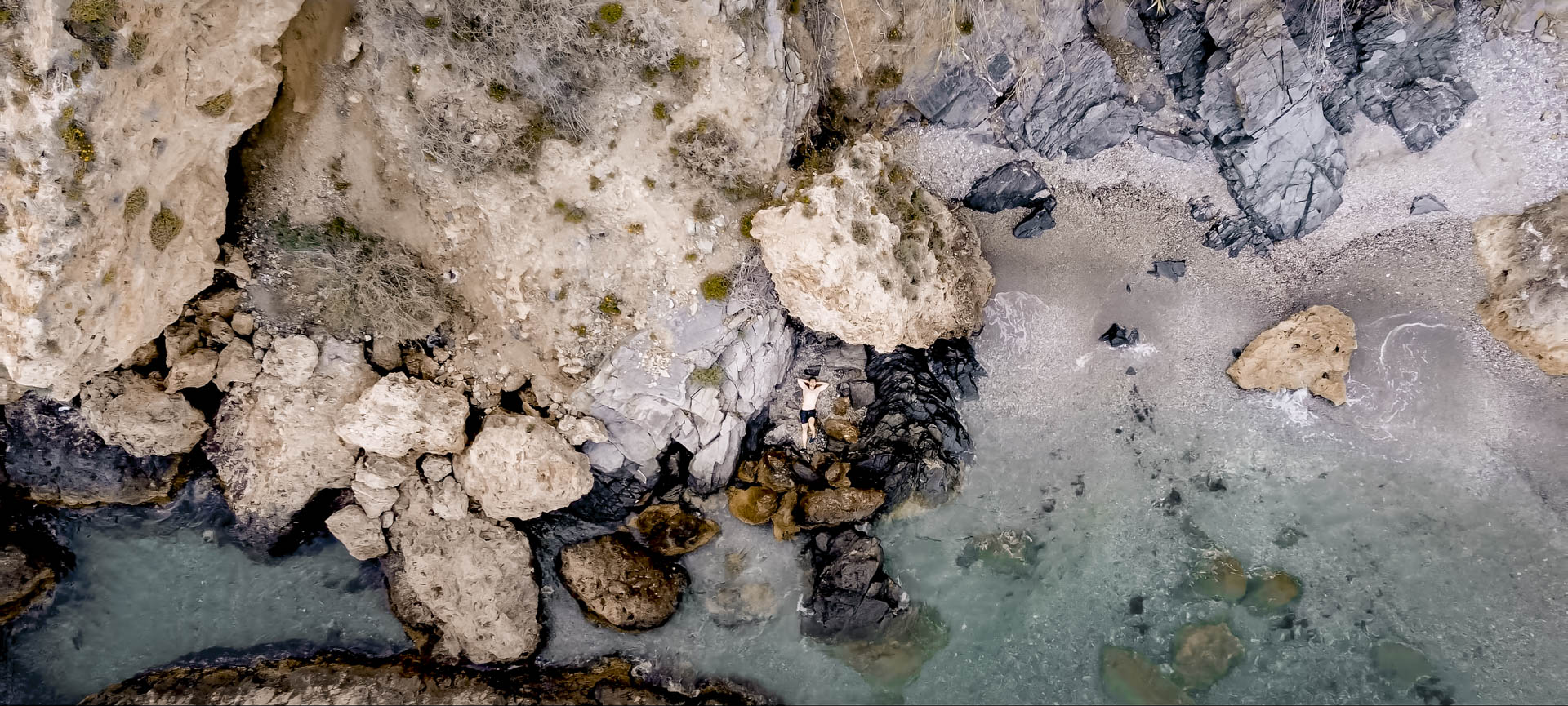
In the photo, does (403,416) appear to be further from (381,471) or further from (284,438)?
(284,438)

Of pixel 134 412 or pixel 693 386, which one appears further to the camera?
pixel 693 386

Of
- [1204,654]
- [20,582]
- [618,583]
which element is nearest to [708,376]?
[618,583]

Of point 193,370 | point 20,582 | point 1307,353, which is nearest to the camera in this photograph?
point 193,370

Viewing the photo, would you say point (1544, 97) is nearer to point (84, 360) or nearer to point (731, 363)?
point (731, 363)

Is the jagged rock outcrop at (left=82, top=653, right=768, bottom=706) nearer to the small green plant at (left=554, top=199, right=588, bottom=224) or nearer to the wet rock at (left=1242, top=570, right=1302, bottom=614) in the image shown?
the small green plant at (left=554, top=199, right=588, bottom=224)

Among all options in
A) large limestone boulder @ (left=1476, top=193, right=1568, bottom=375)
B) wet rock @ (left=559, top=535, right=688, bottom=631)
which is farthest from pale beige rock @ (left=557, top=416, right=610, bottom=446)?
large limestone boulder @ (left=1476, top=193, right=1568, bottom=375)

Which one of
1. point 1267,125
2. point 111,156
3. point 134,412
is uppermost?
point 1267,125
